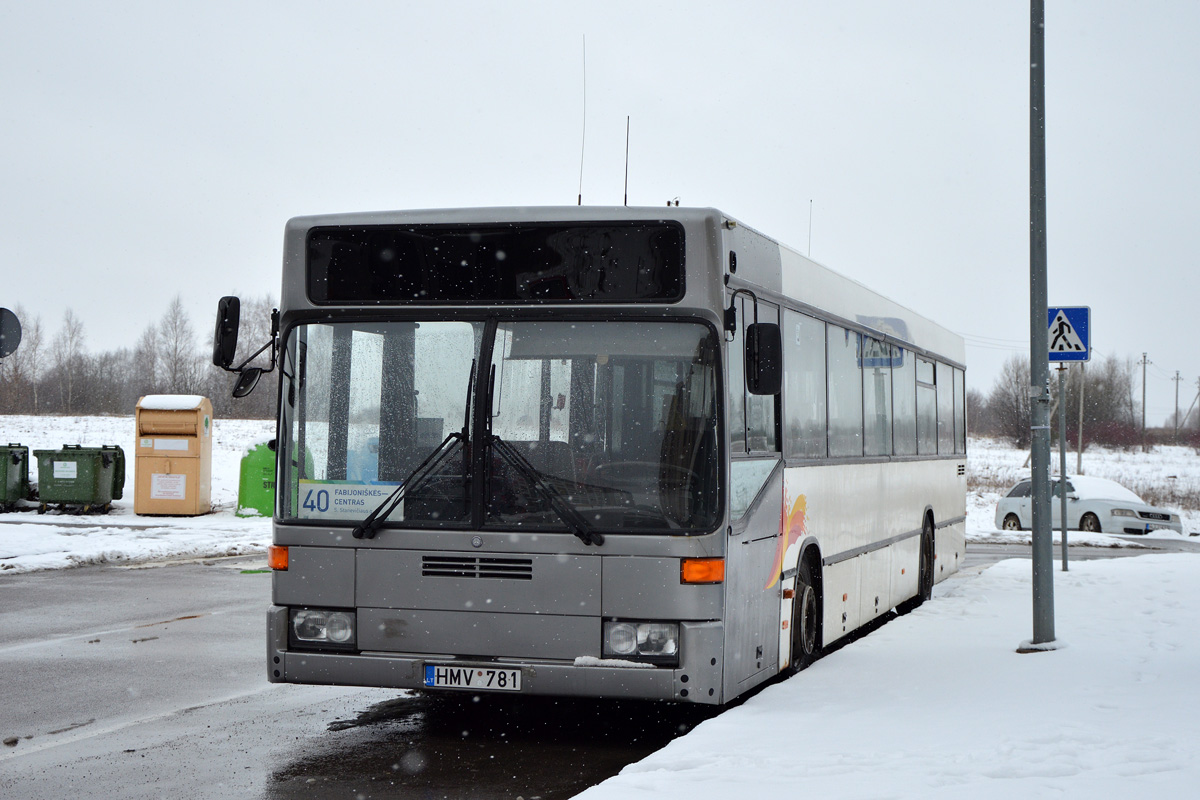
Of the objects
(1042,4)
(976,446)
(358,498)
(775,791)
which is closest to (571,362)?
(358,498)

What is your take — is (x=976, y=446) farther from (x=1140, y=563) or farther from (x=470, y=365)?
(x=470, y=365)

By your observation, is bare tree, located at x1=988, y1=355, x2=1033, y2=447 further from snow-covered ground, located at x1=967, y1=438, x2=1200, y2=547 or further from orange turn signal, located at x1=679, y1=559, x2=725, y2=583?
orange turn signal, located at x1=679, y1=559, x2=725, y2=583

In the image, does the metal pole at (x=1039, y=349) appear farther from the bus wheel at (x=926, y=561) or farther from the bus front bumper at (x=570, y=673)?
the bus front bumper at (x=570, y=673)

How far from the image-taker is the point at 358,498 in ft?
23.6

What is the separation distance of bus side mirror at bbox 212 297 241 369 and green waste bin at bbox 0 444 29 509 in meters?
19.0

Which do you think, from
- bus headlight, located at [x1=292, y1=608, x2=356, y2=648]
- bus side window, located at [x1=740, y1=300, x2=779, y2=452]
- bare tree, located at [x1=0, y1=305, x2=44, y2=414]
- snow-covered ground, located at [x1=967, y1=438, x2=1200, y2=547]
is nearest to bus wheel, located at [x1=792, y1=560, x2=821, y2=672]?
bus side window, located at [x1=740, y1=300, x2=779, y2=452]

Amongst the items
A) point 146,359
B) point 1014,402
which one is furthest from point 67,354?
point 1014,402

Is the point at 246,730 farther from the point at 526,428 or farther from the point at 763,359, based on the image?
the point at 763,359

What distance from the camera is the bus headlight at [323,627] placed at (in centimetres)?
720

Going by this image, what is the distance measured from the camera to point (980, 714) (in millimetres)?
7426

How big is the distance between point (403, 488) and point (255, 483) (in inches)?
726

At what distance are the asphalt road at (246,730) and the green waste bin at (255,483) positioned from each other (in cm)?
1277

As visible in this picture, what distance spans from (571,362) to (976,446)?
83.7 meters

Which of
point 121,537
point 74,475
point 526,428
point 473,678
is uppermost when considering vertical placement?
point 526,428
